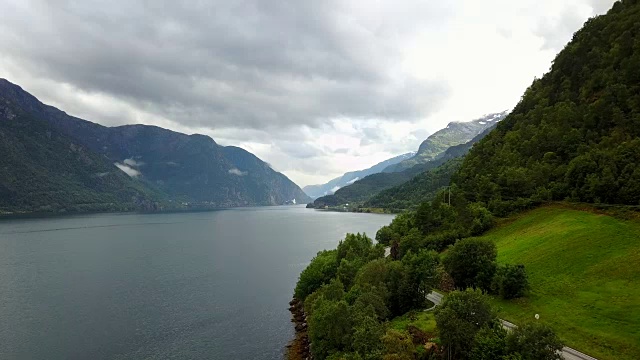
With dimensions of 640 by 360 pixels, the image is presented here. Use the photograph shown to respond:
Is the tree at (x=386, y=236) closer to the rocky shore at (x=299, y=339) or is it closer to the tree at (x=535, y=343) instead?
the rocky shore at (x=299, y=339)

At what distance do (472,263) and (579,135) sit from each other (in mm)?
67180

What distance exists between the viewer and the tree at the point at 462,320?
43.6 m

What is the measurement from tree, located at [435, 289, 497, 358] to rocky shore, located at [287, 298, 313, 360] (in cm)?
3132

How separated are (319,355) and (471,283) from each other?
3042 cm

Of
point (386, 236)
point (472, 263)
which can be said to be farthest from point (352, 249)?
point (472, 263)

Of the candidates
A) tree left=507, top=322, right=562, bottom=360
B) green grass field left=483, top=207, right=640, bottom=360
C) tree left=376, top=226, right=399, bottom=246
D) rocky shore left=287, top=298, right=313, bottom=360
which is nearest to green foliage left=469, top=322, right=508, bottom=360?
tree left=507, top=322, right=562, bottom=360

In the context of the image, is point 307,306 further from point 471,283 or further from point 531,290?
point 531,290

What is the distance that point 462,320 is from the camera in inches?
1742

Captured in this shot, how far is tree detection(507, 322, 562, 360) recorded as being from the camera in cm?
3553

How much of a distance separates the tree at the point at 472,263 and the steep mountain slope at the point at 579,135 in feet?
125

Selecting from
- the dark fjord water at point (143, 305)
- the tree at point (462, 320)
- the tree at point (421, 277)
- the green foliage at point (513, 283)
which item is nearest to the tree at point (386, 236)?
the dark fjord water at point (143, 305)

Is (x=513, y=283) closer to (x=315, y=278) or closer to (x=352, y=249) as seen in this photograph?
(x=352, y=249)

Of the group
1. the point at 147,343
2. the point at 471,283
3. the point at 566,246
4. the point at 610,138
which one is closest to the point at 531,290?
the point at 471,283

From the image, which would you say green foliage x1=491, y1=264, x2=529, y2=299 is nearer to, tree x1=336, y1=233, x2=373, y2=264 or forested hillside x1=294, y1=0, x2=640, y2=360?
forested hillside x1=294, y1=0, x2=640, y2=360
